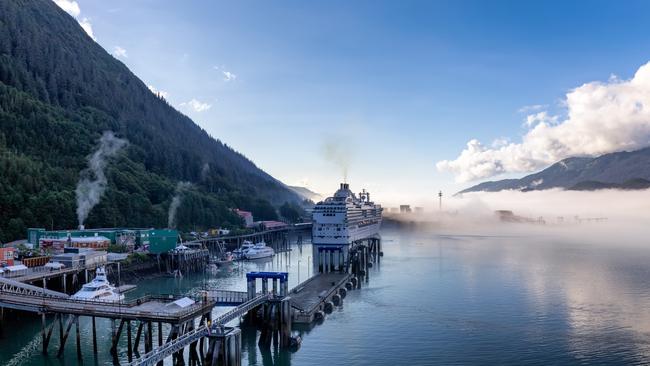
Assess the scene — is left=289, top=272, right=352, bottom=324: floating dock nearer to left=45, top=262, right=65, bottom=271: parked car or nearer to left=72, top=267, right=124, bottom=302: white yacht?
left=72, top=267, right=124, bottom=302: white yacht

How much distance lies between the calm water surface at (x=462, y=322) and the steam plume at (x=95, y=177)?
118 feet

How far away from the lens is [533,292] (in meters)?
84.2

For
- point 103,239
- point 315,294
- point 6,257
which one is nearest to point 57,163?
point 103,239

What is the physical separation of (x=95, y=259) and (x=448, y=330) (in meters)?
56.1

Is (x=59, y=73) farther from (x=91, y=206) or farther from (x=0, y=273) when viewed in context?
(x=0, y=273)

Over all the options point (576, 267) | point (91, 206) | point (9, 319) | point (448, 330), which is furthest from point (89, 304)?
point (576, 267)

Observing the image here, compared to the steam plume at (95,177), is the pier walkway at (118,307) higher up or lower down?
lower down

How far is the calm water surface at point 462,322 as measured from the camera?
4994 cm

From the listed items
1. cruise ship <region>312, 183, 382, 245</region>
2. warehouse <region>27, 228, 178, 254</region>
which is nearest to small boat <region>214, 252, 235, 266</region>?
warehouse <region>27, 228, 178, 254</region>

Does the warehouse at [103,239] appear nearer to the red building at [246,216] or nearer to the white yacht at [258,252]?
the white yacht at [258,252]

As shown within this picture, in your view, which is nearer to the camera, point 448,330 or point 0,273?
point 448,330

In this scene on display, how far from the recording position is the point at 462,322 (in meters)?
63.4

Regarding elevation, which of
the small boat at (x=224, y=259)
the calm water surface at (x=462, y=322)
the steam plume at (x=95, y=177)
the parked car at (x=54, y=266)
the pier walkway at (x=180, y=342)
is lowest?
the calm water surface at (x=462, y=322)

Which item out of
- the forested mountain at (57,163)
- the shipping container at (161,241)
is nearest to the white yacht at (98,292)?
the shipping container at (161,241)
